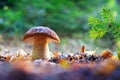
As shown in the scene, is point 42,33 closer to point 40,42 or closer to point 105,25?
point 40,42

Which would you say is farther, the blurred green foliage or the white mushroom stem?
the blurred green foliage

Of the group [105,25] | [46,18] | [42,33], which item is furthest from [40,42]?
[46,18]

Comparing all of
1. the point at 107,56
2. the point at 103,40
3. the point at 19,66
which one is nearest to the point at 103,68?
the point at 19,66

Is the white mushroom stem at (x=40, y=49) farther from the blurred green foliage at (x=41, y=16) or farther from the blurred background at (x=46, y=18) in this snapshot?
the blurred green foliage at (x=41, y=16)

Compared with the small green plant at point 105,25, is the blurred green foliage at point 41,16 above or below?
above

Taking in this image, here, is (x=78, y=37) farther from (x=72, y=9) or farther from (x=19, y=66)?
(x=19, y=66)

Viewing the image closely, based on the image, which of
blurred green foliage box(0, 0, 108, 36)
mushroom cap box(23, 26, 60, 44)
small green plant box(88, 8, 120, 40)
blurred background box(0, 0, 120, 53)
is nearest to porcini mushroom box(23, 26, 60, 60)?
mushroom cap box(23, 26, 60, 44)

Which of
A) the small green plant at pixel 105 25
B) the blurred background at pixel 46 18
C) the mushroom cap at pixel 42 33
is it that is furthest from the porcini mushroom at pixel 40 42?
the blurred background at pixel 46 18

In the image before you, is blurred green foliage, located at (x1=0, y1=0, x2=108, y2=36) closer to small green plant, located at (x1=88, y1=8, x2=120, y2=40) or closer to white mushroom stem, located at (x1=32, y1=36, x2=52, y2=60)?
white mushroom stem, located at (x1=32, y1=36, x2=52, y2=60)
